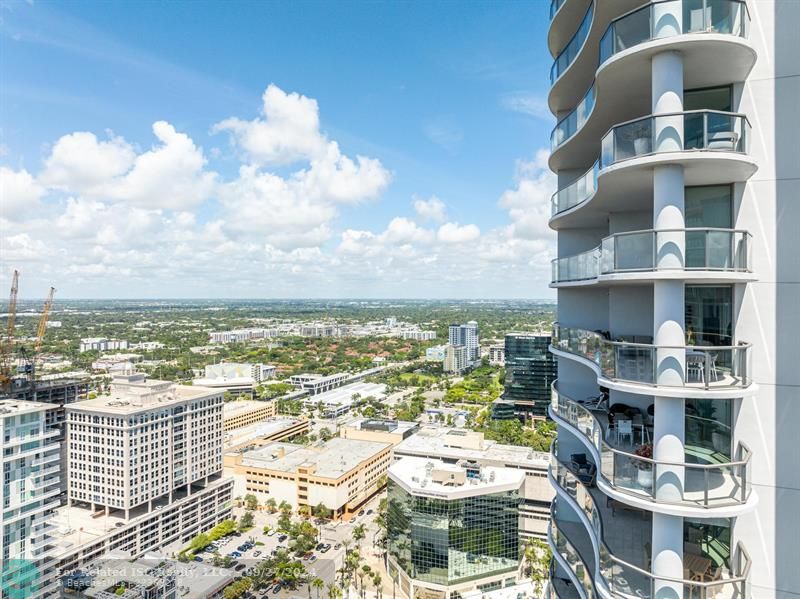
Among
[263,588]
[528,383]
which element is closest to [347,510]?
[263,588]

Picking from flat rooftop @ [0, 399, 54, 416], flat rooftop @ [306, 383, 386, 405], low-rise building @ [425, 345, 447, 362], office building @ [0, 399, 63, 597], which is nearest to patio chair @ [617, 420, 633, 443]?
flat rooftop @ [0, 399, 54, 416]

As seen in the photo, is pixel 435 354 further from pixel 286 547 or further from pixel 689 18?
Result: pixel 689 18

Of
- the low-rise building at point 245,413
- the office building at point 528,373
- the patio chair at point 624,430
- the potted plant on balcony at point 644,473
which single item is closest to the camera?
the potted plant on balcony at point 644,473

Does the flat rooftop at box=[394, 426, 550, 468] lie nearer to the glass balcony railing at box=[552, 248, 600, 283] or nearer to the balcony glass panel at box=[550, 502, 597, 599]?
the balcony glass panel at box=[550, 502, 597, 599]

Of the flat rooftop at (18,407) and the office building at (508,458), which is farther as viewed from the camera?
the office building at (508,458)

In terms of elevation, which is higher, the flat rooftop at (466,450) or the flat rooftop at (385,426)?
the flat rooftop at (466,450)

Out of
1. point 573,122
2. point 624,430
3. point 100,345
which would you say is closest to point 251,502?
point 624,430

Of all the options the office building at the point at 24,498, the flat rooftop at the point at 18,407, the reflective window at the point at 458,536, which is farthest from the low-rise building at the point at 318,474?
the flat rooftop at the point at 18,407

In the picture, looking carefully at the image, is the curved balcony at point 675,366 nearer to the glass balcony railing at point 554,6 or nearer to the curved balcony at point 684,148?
the curved balcony at point 684,148

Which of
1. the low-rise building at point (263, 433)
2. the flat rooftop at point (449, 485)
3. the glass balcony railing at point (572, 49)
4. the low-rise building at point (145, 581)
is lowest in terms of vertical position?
the low-rise building at point (263, 433)

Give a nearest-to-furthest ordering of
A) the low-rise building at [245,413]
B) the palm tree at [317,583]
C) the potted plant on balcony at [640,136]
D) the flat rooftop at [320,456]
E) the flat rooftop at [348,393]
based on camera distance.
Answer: the potted plant on balcony at [640,136] < the palm tree at [317,583] < the flat rooftop at [320,456] < the low-rise building at [245,413] < the flat rooftop at [348,393]
